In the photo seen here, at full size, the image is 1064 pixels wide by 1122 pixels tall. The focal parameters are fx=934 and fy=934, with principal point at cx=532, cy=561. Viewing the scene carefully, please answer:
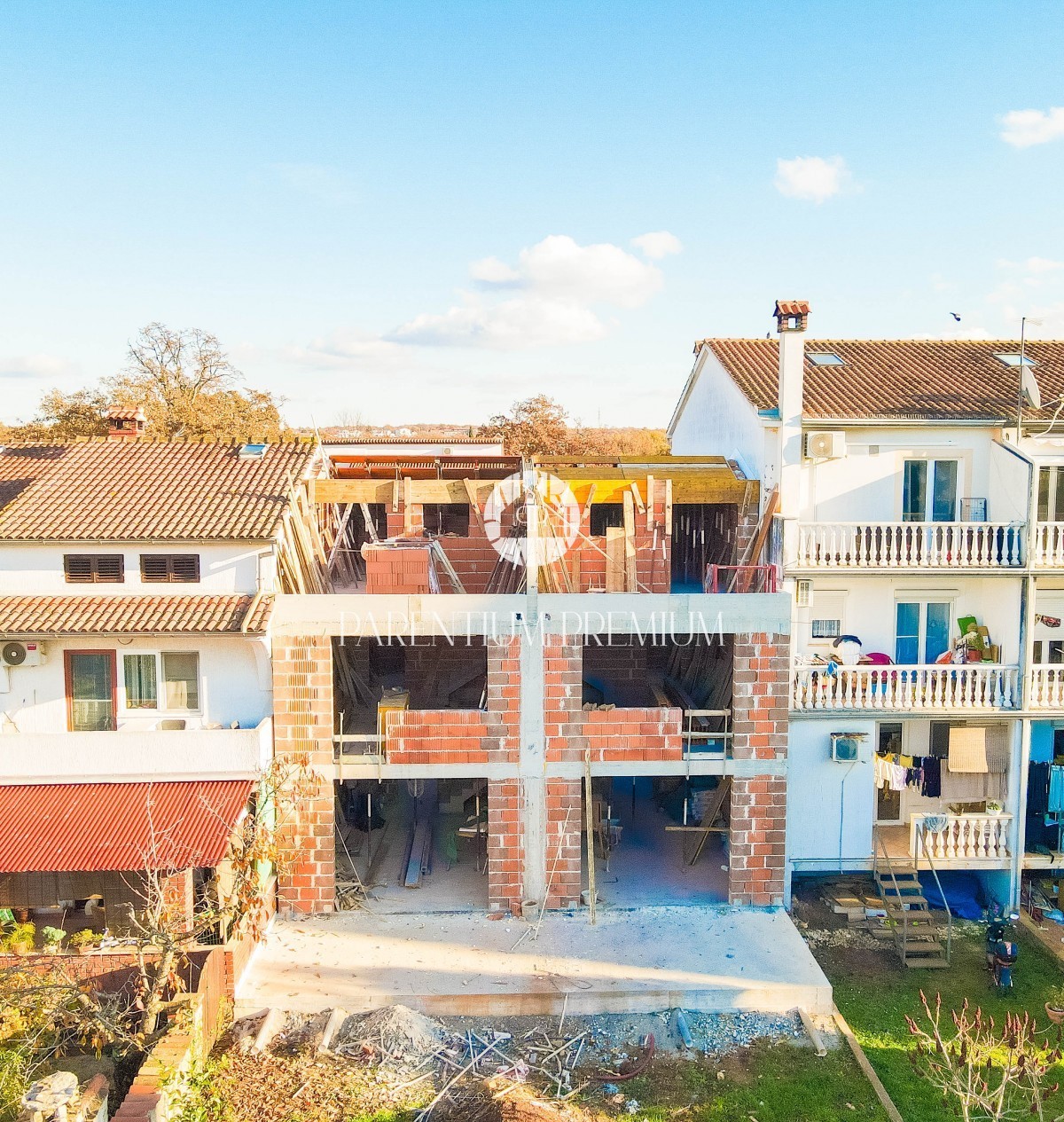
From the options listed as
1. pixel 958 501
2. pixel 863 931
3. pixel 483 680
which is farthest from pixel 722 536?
pixel 863 931

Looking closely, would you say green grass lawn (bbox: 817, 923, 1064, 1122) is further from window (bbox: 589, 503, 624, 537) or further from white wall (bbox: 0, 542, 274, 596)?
white wall (bbox: 0, 542, 274, 596)

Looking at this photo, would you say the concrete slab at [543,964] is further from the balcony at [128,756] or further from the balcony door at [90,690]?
the balcony door at [90,690]

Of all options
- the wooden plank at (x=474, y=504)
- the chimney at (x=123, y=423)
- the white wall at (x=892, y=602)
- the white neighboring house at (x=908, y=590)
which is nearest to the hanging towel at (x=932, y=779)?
the white neighboring house at (x=908, y=590)

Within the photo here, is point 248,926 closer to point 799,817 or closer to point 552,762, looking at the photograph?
point 552,762

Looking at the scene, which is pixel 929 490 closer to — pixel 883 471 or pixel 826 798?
pixel 883 471

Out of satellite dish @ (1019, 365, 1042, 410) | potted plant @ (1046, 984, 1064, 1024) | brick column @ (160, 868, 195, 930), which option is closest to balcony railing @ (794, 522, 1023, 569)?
satellite dish @ (1019, 365, 1042, 410)

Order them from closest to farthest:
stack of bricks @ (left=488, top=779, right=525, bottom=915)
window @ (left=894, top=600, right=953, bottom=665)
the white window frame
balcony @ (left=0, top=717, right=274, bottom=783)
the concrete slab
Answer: the concrete slab → balcony @ (left=0, top=717, right=274, bottom=783) → the white window frame → stack of bricks @ (left=488, top=779, right=525, bottom=915) → window @ (left=894, top=600, right=953, bottom=665)
